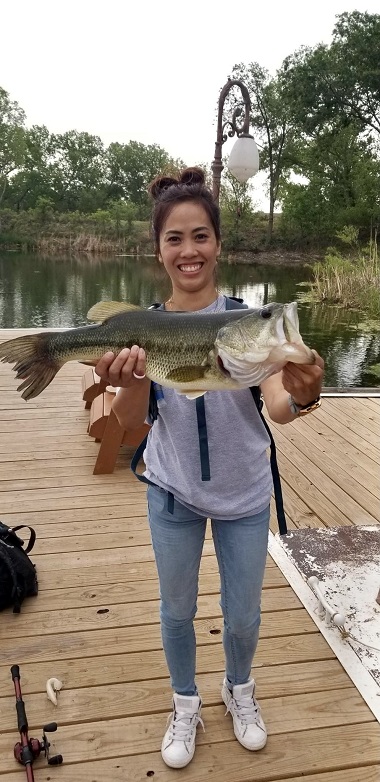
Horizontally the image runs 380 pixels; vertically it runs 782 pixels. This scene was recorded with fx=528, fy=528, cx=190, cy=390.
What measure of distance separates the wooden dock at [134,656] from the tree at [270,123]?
150 ft

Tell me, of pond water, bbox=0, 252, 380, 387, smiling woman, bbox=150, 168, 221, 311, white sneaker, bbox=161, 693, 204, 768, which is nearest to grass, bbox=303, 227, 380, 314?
pond water, bbox=0, 252, 380, 387

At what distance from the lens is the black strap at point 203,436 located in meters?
1.68

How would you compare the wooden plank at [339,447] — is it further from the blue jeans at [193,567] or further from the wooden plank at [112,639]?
the blue jeans at [193,567]

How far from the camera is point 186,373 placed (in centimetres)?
159

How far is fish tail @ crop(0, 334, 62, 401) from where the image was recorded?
181cm

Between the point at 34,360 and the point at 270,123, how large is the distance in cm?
5355

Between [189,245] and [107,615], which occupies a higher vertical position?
[189,245]

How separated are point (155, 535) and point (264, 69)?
55.3 meters

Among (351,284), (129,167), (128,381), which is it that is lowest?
(351,284)

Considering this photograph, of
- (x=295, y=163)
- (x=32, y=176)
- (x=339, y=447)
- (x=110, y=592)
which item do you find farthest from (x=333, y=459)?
(x=32, y=176)

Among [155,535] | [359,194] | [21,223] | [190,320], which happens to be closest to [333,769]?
[155,535]

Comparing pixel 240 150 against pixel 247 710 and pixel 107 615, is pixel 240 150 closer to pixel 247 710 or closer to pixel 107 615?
pixel 107 615

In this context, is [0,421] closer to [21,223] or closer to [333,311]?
[333,311]

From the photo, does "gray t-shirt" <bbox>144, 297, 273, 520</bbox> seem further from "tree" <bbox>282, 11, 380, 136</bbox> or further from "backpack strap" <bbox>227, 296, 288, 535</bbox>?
"tree" <bbox>282, 11, 380, 136</bbox>
